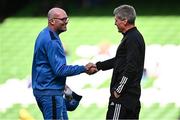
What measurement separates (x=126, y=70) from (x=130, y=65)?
0.22 ft

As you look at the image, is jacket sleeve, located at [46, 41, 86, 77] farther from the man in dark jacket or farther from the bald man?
the man in dark jacket

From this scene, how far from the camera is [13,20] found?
15.5 meters

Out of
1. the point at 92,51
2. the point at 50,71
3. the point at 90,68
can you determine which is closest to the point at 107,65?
the point at 90,68

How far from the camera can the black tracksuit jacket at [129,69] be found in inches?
316

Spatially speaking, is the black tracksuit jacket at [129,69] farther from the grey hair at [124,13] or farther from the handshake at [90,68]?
the handshake at [90,68]

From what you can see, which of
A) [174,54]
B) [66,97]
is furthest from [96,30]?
[66,97]

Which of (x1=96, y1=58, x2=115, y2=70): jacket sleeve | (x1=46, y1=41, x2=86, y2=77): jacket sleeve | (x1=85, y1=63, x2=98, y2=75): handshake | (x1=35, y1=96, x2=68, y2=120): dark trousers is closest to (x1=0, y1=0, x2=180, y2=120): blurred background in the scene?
(x1=96, y1=58, x2=115, y2=70): jacket sleeve

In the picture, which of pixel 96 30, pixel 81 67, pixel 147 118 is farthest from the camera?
pixel 96 30

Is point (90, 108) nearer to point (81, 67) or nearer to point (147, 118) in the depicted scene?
point (147, 118)

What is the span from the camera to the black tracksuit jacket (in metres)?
8.04

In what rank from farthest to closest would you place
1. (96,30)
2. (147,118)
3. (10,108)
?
(96,30)
(10,108)
(147,118)

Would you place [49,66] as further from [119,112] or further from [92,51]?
[92,51]

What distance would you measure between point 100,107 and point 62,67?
4.79m

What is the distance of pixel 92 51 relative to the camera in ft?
45.8
